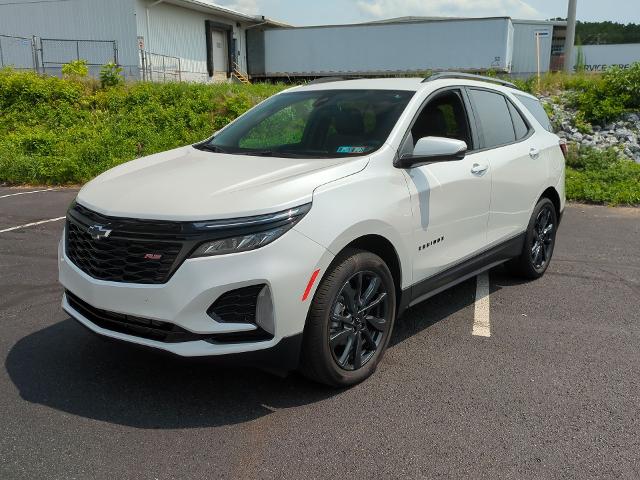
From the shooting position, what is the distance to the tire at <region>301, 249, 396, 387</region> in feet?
10.9

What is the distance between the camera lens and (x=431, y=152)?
3.82m

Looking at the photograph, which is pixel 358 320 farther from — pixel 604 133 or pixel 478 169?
pixel 604 133

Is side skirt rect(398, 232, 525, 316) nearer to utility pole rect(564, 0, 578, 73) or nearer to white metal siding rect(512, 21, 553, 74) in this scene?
utility pole rect(564, 0, 578, 73)

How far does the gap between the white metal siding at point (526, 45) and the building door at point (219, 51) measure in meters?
14.3

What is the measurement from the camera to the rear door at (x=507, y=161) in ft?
15.9

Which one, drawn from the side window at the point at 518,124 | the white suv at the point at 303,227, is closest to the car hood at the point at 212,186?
the white suv at the point at 303,227

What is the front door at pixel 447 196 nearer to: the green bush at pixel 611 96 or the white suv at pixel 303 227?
the white suv at pixel 303 227

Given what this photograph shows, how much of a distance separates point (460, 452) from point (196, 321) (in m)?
1.44

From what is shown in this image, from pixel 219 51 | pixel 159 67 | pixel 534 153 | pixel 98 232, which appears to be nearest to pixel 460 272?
pixel 534 153

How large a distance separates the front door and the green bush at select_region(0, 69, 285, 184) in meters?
8.82

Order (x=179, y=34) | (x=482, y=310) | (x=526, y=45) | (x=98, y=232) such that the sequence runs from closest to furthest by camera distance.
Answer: (x=98, y=232) < (x=482, y=310) < (x=179, y=34) < (x=526, y=45)

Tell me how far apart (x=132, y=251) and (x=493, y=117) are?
3253 millimetres

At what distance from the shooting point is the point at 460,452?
3.01 metres

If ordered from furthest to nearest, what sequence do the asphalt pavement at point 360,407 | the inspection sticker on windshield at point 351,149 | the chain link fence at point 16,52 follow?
the chain link fence at point 16,52 < the inspection sticker on windshield at point 351,149 < the asphalt pavement at point 360,407
